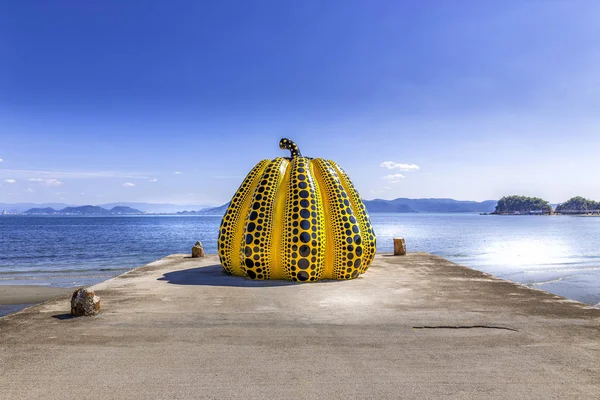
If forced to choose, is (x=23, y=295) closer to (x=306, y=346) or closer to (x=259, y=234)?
(x=259, y=234)

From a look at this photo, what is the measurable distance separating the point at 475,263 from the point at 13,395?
2499 cm

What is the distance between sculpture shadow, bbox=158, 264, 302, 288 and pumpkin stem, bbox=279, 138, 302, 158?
174 inches

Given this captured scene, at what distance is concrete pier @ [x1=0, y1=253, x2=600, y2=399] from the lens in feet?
15.2

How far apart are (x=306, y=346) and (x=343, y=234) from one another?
517 cm

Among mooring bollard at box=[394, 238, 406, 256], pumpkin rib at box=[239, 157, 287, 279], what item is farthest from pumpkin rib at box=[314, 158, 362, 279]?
mooring bollard at box=[394, 238, 406, 256]

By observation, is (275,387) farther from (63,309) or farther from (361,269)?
(361,269)

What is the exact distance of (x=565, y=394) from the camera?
4445 millimetres

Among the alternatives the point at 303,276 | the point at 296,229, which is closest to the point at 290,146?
the point at 296,229

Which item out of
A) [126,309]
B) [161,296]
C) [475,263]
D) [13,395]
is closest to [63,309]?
[126,309]

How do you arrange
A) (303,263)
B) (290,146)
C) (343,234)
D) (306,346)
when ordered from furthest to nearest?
(290,146) < (343,234) < (303,263) < (306,346)

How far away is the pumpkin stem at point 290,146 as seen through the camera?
13297 mm

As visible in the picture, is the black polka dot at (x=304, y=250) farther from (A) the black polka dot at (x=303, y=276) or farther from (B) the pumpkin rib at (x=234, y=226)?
(B) the pumpkin rib at (x=234, y=226)

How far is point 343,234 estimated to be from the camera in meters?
10.9

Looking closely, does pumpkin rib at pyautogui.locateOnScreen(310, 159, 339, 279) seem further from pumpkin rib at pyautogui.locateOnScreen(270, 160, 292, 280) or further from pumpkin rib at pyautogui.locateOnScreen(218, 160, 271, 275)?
pumpkin rib at pyautogui.locateOnScreen(218, 160, 271, 275)
